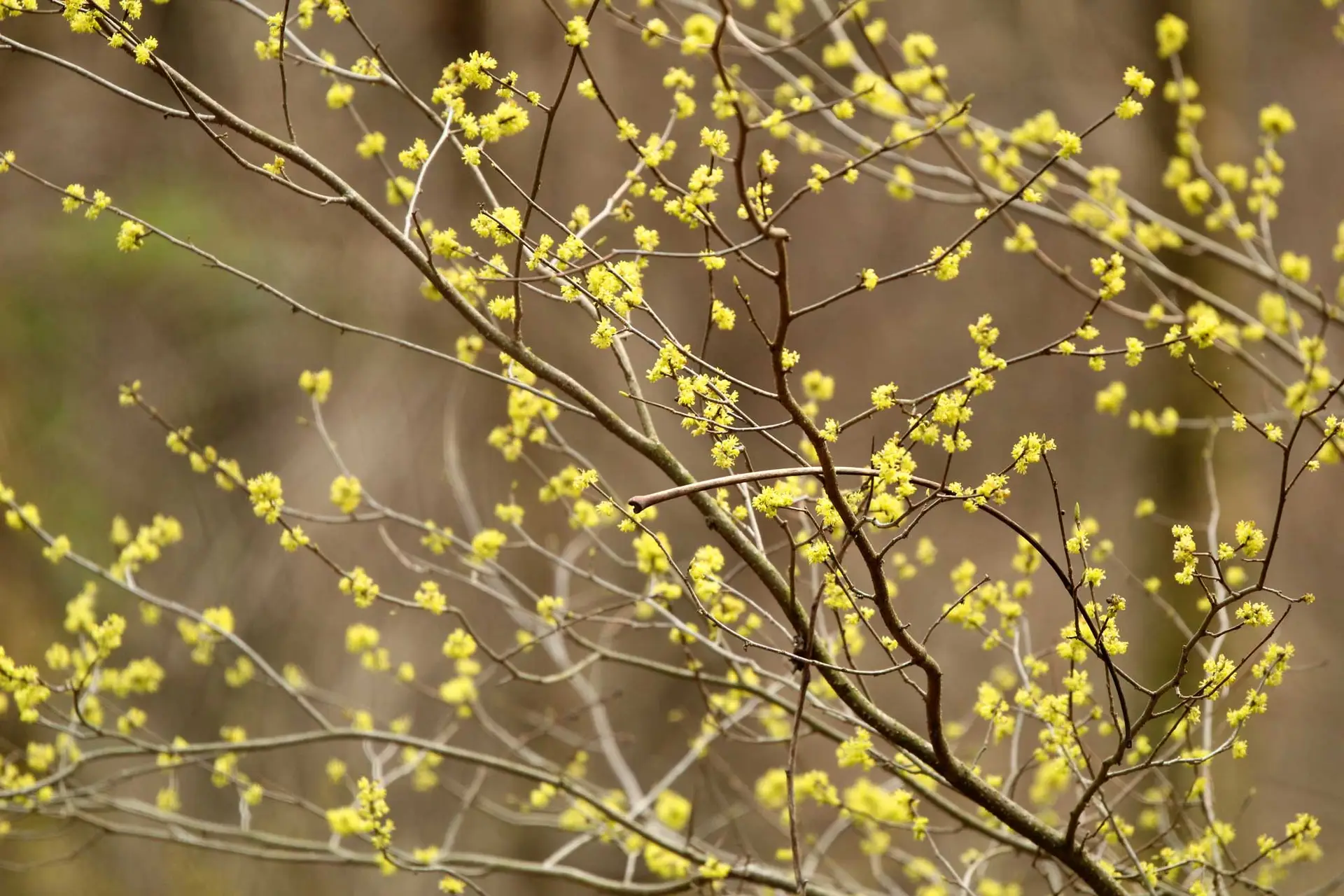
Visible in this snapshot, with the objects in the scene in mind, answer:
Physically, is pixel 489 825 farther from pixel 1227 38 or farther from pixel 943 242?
pixel 1227 38

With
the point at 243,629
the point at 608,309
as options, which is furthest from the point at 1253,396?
the point at 243,629

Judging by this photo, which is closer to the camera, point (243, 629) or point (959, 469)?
point (243, 629)

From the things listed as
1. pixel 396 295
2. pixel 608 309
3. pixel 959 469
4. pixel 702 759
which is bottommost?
pixel 608 309

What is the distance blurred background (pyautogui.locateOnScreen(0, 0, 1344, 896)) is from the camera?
4027 mm

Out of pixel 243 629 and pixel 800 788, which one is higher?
pixel 243 629

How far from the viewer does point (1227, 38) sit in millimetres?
3666

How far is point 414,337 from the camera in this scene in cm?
459

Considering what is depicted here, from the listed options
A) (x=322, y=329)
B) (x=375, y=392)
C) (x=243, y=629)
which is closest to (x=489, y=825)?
(x=243, y=629)

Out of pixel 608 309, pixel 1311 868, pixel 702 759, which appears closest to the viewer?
pixel 608 309

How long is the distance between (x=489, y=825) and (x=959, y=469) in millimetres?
2713

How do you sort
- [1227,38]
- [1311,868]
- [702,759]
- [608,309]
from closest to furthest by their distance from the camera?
[608,309], [702,759], [1227,38], [1311,868]

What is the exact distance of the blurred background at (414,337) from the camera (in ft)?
13.2

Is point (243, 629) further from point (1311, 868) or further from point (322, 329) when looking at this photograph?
point (1311, 868)

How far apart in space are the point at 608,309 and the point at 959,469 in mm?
3893
